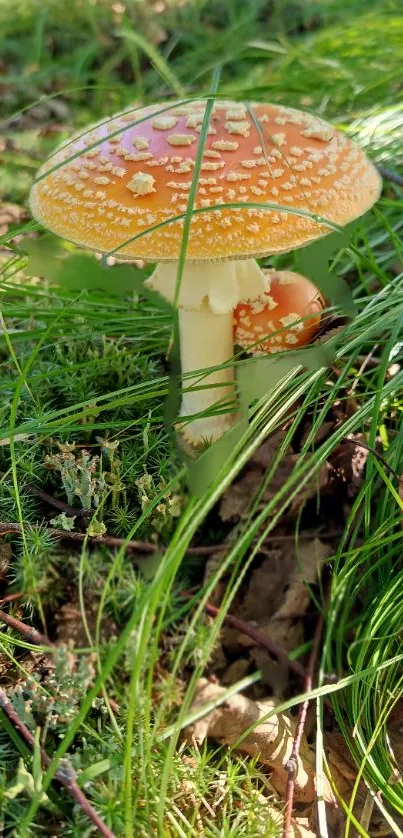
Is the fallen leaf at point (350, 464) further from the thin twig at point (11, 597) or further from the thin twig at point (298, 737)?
the thin twig at point (11, 597)

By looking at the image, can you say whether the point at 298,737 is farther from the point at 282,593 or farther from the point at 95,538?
the point at 95,538

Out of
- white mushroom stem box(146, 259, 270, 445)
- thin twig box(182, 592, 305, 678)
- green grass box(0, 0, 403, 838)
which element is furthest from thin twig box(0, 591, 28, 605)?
white mushroom stem box(146, 259, 270, 445)

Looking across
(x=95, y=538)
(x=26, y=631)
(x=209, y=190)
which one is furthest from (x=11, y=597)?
(x=209, y=190)

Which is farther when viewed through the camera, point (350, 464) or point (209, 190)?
point (350, 464)

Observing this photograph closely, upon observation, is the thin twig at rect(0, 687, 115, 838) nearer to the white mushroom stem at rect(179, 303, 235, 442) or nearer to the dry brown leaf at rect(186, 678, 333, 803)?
the dry brown leaf at rect(186, 678, 333, 803)

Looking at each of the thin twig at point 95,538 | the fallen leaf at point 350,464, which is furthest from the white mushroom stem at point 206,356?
the thin twig at point 95,538

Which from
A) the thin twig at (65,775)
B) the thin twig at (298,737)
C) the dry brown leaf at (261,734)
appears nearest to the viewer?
the thin twig at (65,775)
